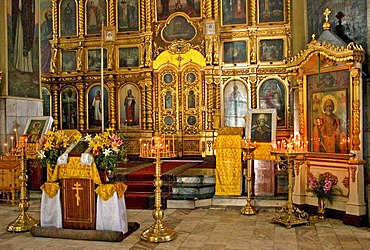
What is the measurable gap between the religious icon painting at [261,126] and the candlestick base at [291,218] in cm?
181

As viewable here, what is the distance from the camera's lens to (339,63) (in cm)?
700

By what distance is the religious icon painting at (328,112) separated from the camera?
698 cm

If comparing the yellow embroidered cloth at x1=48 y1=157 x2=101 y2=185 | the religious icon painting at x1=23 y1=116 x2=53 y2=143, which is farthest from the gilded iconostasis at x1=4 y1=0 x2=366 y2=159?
the yellow embroidered cloth at x1=48 y1=157 x2=101 y2=185

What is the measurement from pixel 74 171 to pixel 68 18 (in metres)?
9.21

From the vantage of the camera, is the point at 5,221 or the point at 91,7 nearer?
the point at 5,221

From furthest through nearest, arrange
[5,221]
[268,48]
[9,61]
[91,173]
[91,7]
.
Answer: [91,7], [268,48], [9,61], [5,221], [91,173]

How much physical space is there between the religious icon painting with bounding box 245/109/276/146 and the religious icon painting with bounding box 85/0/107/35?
707 cm

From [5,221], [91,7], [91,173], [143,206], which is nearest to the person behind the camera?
[91,173]

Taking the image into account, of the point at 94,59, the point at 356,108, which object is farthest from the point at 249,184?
the point at 94,59

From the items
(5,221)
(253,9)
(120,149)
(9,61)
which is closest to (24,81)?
(9,61)

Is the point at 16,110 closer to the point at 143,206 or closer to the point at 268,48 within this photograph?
the point at 143,206

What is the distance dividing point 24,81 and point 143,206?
475 centimetres

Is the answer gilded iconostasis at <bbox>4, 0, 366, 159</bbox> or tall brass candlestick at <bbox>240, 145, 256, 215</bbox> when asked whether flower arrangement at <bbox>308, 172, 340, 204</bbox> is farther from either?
gilded iconostasis at <bbox>4, 0, 366, 159</bbox>

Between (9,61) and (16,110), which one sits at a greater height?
(9,61)
